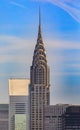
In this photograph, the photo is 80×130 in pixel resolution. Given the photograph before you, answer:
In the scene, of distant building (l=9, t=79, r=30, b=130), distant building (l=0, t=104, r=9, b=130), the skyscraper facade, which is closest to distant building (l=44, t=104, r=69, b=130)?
the skyscraper facade

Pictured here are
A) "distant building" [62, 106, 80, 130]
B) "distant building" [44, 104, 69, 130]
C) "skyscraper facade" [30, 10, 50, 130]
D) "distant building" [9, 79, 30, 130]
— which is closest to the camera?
"distant building" [62, 106, 80, 130]

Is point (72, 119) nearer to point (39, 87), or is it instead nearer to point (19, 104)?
point (39, 87)

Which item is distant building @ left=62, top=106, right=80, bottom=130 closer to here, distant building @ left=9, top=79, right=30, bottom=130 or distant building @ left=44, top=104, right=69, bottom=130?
distant building @ left=44, top=104, right=69, bottom=130

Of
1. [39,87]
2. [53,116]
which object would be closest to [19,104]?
[39,87]

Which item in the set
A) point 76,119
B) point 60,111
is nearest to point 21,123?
point 60,111

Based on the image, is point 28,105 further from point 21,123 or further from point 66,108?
point 66,108
